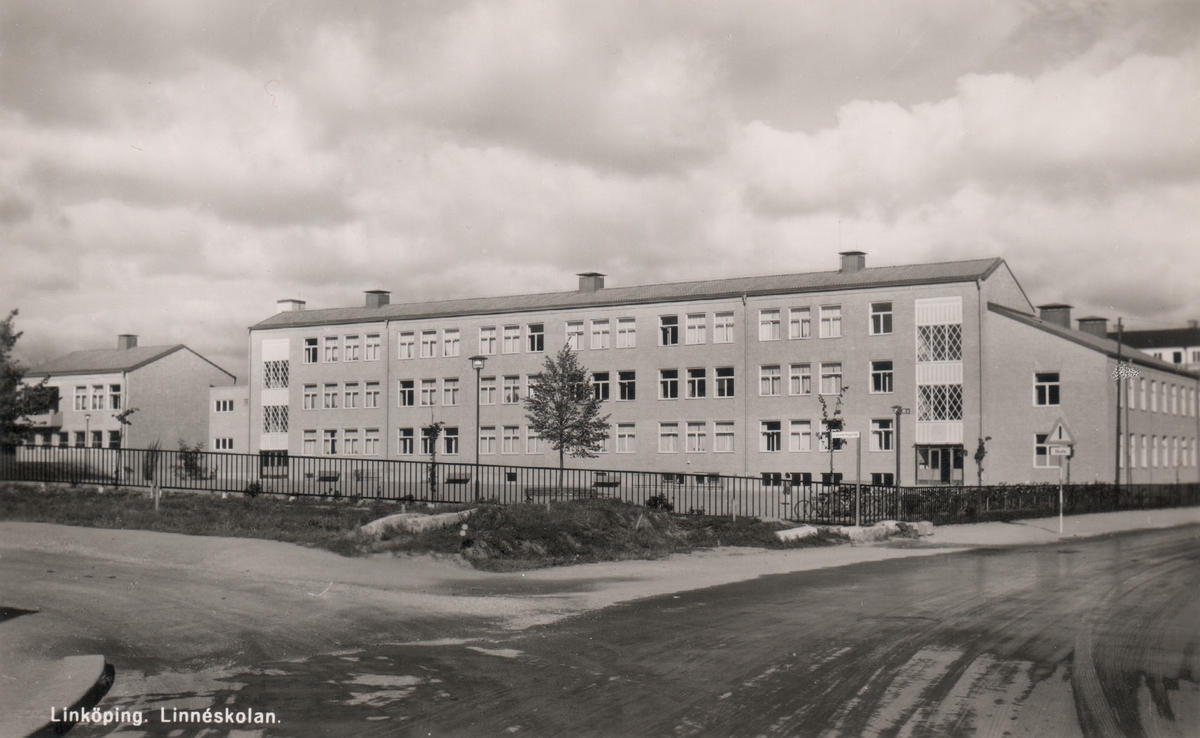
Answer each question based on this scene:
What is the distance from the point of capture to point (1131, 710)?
700cm

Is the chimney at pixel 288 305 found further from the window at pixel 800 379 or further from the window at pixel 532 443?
the window at pixel 800 379

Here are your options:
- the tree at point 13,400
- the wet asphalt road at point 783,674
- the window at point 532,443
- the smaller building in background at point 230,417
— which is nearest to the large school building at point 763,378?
the window at point 532,443

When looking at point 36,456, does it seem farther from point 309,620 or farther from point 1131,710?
point 1131,710

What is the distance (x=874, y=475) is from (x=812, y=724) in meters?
46.8

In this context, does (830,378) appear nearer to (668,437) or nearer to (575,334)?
(668,437)

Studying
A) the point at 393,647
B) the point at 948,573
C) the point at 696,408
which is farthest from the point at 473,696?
the point at 696,408

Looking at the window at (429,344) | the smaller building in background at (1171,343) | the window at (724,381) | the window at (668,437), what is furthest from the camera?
the smaller building in background at (1171,343)

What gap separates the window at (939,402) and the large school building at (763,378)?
3.9 inches

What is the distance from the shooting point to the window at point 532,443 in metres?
61.9

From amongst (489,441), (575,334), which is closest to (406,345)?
(489,441)

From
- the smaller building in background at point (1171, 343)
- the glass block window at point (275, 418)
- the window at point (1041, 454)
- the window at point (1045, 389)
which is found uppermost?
the smaller building in background at point (1171, 343)

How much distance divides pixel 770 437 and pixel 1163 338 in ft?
218

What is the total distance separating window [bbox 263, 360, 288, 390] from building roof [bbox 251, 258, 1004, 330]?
8.66 feet

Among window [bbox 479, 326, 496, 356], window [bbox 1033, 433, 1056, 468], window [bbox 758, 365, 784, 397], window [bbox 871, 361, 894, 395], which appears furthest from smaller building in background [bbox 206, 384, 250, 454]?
window [bbox 1033, 433, 1056, 468]
